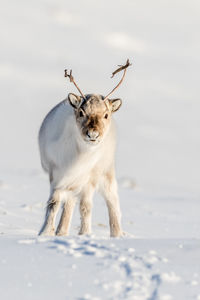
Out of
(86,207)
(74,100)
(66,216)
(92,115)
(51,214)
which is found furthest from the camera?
(66,216)

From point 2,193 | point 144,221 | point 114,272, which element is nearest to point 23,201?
point 2,193

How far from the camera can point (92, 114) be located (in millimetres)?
7363

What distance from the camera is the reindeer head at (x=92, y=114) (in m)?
7.23

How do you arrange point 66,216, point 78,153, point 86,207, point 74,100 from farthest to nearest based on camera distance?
point 66,216 → point 86,207 → point 78,153 → point 74,100

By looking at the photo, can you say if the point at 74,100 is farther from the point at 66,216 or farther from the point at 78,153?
the point at 66,216

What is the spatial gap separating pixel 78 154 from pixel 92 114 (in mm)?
582

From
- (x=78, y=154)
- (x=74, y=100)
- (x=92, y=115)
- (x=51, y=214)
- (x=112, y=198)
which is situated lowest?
(x=51, y=214)

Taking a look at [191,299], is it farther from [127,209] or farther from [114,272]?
[127,209]

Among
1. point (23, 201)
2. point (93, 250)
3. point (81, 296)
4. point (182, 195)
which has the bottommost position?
point (81, 296)

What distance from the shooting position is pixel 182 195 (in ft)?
60.5

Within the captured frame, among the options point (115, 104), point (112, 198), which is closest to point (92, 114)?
point (115, 104)

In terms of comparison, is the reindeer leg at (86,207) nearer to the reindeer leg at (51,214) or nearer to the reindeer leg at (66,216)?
the reindeer leg at (66,216)

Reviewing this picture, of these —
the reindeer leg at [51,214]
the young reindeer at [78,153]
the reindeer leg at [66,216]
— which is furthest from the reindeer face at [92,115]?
the reindeer leg at [66,216]

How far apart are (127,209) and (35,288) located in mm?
8889
